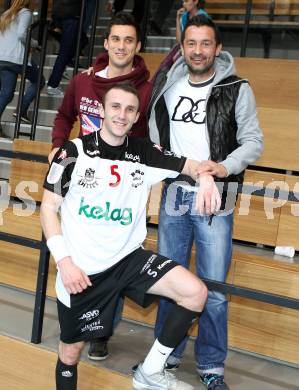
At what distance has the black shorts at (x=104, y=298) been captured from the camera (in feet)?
6.96

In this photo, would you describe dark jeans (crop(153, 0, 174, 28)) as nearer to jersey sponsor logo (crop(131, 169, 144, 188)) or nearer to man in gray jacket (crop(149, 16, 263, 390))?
man in gray jacket (crop(149, 16, 263, 390))

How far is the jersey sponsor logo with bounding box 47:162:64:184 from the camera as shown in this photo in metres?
2.09

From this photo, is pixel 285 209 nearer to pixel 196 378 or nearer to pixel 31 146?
pixel 196 378

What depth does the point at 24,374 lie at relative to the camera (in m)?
2.70

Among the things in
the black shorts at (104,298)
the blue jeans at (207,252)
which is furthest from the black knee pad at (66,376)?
the blue jeans at (207,252)

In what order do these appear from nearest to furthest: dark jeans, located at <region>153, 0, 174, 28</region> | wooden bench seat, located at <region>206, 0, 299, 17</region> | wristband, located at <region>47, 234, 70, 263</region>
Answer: wristband, located at <region>47, 234, 70, 263</region>, wooden bench seat, located at <region>206, 0, 299, 17</region>, dark jeans, located at <region>153, 0, 174, 28</region>

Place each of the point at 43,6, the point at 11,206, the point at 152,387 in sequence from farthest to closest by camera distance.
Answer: the point at 43,6 → the point at 11,206 → the point at 152,387

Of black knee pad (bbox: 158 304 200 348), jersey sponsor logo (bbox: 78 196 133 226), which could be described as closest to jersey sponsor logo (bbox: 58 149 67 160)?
jersey sponsor logo (bbox: 78 196 133 226)

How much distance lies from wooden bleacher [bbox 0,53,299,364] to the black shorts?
0.84 meters

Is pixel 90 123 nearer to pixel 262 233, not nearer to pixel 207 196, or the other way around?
pixel 207 196

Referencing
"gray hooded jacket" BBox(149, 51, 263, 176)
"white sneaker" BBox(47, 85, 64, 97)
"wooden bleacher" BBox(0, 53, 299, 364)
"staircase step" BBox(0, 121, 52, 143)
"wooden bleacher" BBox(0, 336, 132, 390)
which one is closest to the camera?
"gray hooded jacket" BBox(149, 51, 263, 176)

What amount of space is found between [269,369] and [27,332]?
114 centimetres

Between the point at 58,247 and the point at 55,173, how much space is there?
264 mm

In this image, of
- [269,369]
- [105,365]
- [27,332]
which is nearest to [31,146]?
[27,332]
